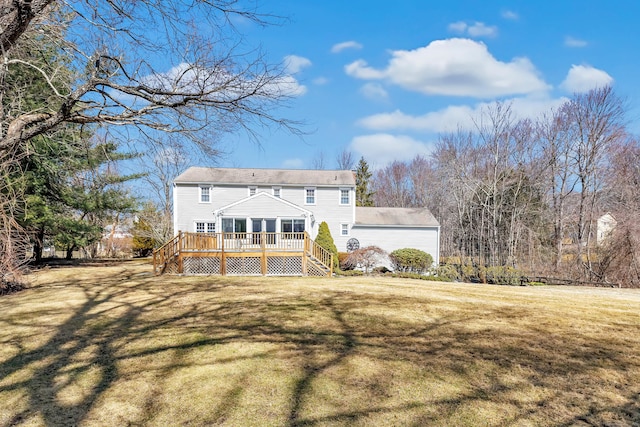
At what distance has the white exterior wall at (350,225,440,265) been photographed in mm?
23375

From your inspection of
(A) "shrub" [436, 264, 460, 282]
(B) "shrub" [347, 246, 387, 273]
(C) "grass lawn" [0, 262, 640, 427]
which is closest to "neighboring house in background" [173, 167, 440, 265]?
(B) "shrub" [347, 246, 387, 273]

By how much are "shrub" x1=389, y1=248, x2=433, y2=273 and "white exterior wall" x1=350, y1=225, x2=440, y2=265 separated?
4.68 ft

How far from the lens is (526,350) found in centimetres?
469

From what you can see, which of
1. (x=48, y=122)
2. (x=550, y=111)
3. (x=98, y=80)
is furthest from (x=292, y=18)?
(x=550, y=111)

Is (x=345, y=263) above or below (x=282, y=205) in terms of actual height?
below

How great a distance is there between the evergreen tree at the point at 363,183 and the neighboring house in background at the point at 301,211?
47.3 feet

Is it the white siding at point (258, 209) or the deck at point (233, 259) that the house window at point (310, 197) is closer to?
the white siding at point (258, 209)

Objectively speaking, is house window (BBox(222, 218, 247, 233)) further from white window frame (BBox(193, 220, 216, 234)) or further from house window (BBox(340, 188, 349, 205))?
house window (BBox(340, 188, 349, 205))

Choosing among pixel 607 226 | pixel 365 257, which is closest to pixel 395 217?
pixel 365 257

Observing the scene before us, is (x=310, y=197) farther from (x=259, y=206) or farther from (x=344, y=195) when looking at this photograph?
(x=259, y=206)

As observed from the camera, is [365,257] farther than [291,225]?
No

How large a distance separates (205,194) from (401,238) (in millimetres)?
13146

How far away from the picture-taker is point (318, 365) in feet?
13.6

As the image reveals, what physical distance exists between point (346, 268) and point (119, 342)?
16.7 meters
